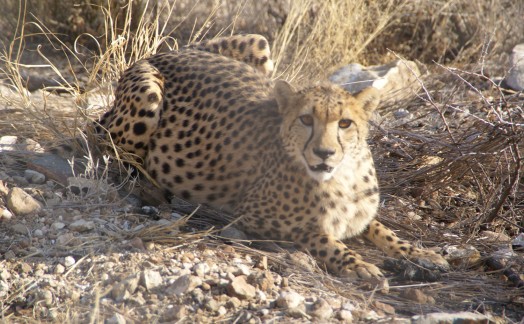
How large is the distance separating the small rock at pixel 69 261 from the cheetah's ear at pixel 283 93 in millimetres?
1335

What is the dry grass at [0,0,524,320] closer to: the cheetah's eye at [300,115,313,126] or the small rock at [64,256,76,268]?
the small rock at [64,256,76,268]

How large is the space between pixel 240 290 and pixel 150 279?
0.42 meters

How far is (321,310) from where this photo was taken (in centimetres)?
337

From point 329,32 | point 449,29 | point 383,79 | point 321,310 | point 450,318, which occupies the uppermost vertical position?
point 449,29

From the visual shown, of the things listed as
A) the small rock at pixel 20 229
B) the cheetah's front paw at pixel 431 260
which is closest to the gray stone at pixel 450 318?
the cheetah's front paw at pixel 431 260

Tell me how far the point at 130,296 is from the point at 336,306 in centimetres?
95

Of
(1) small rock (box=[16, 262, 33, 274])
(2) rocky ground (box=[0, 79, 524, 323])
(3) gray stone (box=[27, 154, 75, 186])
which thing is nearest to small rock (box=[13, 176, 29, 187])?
(2) rocky ground (box=[0, 79, 524, 323])

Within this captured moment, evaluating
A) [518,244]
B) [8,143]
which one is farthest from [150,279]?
[518,244]

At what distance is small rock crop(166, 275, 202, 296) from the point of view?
3434 mm

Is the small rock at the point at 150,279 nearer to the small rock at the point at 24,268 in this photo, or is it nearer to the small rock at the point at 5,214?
the small rock at the point at 24,268

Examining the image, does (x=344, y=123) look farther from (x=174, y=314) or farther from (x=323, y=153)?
(x=174, y=314)

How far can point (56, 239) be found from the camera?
3869 mm

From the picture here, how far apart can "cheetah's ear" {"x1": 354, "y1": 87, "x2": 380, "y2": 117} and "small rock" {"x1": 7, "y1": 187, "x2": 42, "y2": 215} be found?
72.1 inches

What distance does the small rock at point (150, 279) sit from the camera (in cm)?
346
